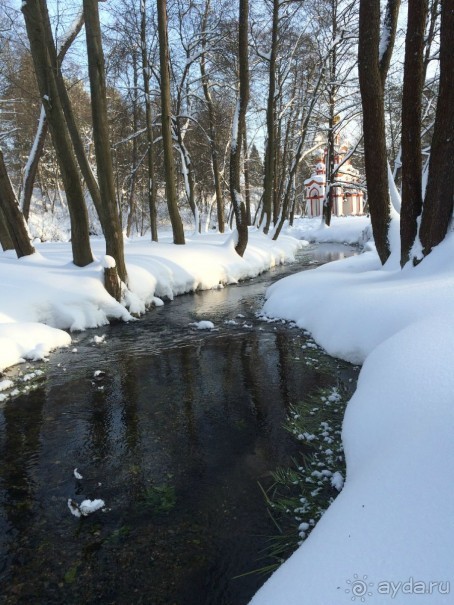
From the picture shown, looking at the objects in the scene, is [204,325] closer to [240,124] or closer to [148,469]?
[148,469]

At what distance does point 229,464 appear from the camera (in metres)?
3.38

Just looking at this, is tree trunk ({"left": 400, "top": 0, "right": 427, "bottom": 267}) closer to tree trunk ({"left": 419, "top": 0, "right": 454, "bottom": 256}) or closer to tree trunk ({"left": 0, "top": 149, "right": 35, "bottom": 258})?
tree trunk ({"left": 419, "top": 0, "right": 454, "bottom": 256})

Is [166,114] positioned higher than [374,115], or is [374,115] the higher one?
[166,114]

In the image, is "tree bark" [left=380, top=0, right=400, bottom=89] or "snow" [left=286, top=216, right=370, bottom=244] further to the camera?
"snow" [left=286, top=216, right=370, bottom=244]

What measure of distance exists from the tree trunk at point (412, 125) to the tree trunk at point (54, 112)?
6.62m

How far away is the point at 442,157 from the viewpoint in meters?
5.96

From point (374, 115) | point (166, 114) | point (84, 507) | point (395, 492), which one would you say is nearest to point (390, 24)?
point (374, 115)

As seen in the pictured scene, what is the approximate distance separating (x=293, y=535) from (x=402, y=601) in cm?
126

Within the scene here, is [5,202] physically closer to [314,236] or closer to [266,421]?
[266,421]

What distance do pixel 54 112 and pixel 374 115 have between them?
641 cm

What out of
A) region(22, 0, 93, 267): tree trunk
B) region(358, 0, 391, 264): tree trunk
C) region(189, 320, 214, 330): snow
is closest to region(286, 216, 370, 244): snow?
region(358, 0, 391, 264): tree trunk

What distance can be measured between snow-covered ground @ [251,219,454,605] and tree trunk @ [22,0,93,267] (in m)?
7.10

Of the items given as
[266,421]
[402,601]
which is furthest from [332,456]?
[402,601]

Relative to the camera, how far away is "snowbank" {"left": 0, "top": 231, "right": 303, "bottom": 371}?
6.48 meters
